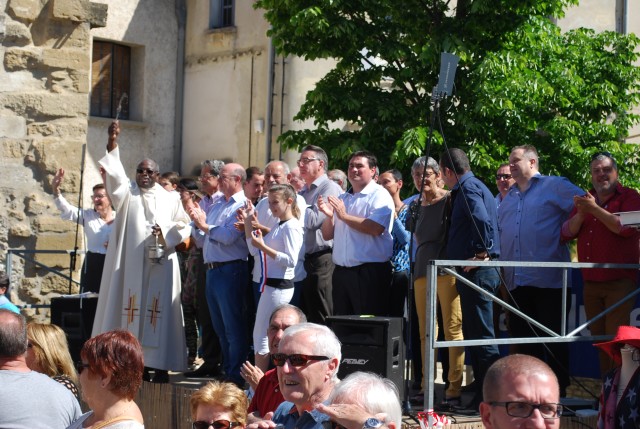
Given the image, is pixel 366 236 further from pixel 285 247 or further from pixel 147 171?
pixel 147 171

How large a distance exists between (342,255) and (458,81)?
7.99m

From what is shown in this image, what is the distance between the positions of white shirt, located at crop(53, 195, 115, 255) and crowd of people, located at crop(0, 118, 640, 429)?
4.07 ft

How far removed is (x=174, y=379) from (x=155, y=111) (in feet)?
54.1

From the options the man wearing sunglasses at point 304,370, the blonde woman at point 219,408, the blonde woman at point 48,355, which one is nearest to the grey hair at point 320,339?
the man wearing sunglasses at point 304,370

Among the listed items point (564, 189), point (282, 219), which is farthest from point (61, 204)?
point (564, 189)

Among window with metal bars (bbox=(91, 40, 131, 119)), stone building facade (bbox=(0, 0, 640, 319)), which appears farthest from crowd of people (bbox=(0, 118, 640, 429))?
window with metal bars (bbox=(91, 40, 131, 119))

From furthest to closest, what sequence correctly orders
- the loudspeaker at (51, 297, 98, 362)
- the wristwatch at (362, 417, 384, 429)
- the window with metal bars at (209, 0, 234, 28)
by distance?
the window with metal bars at (209, 0, 234, 28)
the loudspeaker at (51, 297, 98, 362)
the wristwatch at (362, 417, 384, 429)

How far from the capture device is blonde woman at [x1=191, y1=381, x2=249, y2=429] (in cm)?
539

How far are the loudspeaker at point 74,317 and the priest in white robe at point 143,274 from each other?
519mm

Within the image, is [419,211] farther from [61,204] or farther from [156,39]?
[156,39]

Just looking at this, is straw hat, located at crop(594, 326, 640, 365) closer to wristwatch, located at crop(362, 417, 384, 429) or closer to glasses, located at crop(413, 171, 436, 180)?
wristwatch, located at crop(362, 417, 384, 429)

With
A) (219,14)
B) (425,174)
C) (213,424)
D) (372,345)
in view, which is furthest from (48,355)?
(219,14)

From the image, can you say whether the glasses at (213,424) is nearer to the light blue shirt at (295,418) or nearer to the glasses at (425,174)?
the light blue shirt at (295,418)

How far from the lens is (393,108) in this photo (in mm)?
15922
